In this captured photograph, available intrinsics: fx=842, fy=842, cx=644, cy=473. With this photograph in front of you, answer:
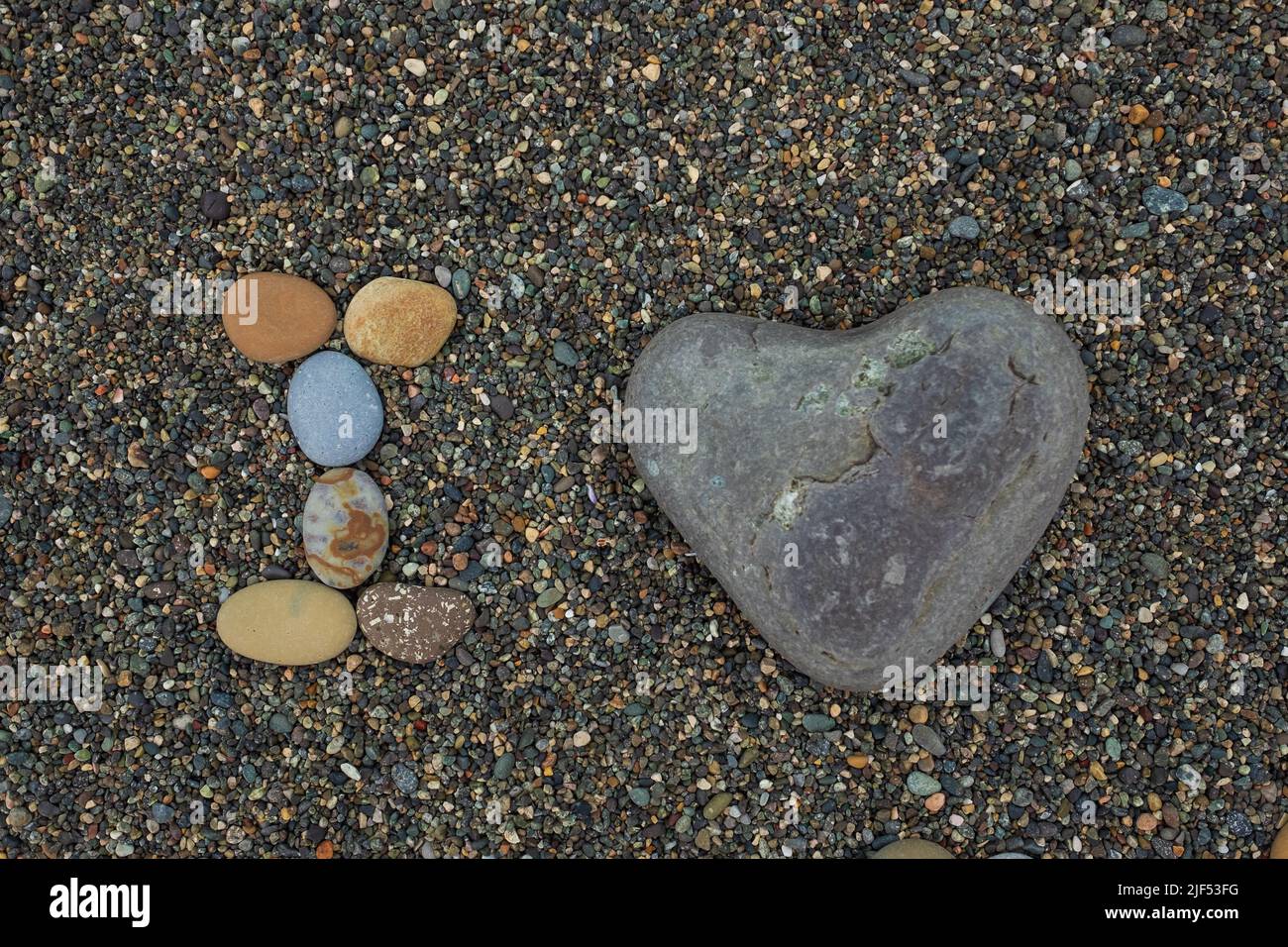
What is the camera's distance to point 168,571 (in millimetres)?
3064

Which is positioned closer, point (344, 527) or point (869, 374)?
point (869, 374)

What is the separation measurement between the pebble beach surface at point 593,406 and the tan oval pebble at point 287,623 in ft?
0.20

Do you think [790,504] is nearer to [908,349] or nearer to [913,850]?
[908,349]

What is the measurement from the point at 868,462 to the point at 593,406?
988 millimetres

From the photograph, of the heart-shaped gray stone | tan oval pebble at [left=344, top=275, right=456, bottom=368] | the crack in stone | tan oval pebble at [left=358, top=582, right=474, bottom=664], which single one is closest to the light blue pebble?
tan oval pebble at [left=344, top=275, right=456, bottom=368]

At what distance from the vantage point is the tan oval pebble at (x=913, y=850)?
2898mm

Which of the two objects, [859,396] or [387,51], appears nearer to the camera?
[859,396]

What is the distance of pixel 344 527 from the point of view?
2.96 m

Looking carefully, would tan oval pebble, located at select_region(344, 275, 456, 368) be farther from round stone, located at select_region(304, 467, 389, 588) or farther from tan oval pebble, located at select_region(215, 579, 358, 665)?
tan oval pebble, located at select_region(215, 579, 358, 665)

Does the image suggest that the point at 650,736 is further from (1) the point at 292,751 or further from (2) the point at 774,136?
(2) the point at 774,136

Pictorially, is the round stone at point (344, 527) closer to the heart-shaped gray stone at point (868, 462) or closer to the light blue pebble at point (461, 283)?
the light blue pebble at point (461, 283)

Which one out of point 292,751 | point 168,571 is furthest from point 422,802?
point 168,571

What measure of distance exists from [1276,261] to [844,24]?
1.73 meters

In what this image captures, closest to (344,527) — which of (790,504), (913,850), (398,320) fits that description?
(398,320)
